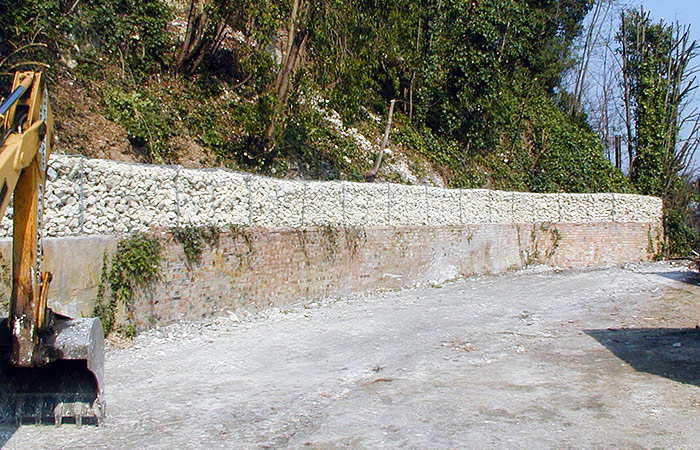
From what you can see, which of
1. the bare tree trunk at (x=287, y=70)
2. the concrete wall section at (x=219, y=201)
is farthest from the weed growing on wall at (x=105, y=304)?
the bare tree trunk at (x=287, y=70)

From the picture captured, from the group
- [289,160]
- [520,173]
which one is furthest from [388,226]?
[520,173]

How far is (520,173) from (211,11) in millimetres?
16819

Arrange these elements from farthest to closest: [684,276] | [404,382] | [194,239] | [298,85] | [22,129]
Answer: [684,276]
[298,85]
[194,239]
[404,382]
[22,129]

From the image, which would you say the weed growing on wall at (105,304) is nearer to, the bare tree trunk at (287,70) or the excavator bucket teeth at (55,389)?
the excavator bucket teeth at (55,389)

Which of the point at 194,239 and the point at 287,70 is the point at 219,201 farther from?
the point at 287,70

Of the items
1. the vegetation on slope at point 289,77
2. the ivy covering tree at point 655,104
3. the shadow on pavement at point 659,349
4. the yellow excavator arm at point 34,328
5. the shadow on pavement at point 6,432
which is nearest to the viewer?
the yellow excavator arm at point 34,328

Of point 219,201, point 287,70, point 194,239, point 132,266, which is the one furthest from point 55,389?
point 287,70

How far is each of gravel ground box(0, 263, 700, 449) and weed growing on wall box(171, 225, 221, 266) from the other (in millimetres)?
1155

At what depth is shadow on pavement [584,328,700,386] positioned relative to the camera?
26.6ft

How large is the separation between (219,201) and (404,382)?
5.52m

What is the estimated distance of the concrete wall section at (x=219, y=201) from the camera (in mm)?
9062

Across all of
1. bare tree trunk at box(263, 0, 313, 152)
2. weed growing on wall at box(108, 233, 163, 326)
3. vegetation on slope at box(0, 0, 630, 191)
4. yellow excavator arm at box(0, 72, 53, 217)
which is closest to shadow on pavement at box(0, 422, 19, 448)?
yellow excavator arm at box(0, 72, 53, 217)

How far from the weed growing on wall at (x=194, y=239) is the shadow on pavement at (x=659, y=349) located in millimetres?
6608

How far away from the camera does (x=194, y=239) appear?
35.2 feet
